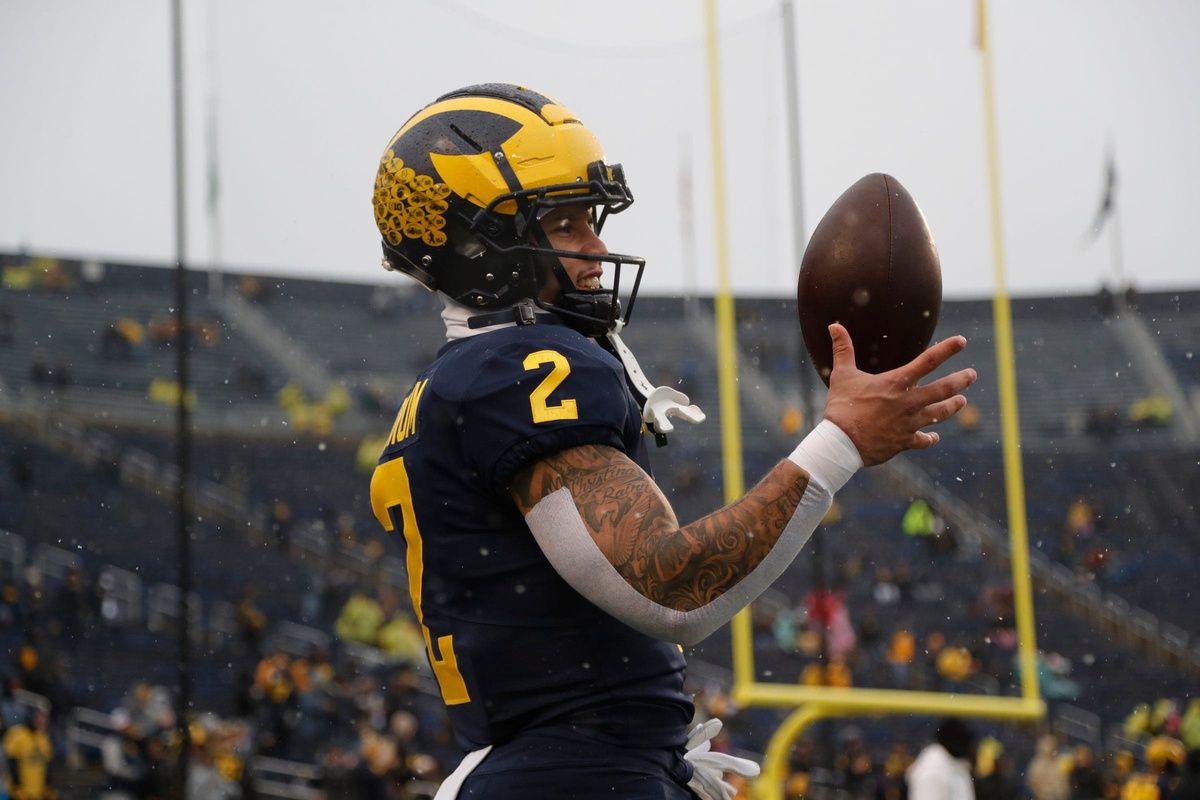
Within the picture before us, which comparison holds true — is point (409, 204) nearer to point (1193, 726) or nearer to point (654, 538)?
point (654, 538)

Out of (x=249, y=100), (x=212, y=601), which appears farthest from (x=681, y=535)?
(x=212, y=601)

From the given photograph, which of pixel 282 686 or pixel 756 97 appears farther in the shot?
pixel 282 686

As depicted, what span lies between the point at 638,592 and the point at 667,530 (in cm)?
7

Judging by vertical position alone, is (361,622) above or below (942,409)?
below

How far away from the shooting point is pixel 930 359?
1.49 metres

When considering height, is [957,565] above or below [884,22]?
below

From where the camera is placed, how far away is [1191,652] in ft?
31.5

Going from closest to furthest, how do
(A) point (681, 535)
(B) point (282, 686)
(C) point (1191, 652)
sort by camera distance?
1. (A) point (681, 535)
2. (B) point (282, 686)
3. (C) point (1191, 652)

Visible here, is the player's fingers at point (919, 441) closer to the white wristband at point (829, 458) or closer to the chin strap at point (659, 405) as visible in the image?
the white wristband at point (829, 458)

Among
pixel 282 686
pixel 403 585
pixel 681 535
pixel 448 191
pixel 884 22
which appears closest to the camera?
pixel 681 535

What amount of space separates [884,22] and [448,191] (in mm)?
3673

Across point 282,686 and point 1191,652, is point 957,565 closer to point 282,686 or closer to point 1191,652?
point 1191,652

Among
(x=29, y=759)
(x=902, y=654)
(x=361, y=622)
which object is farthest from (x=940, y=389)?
(x=361, y=622)

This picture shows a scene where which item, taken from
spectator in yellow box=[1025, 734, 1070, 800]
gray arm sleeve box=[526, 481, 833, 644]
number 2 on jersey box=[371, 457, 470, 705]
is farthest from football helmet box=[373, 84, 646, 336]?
spectator in yellow box=[1025, 734, 1070, 800]
